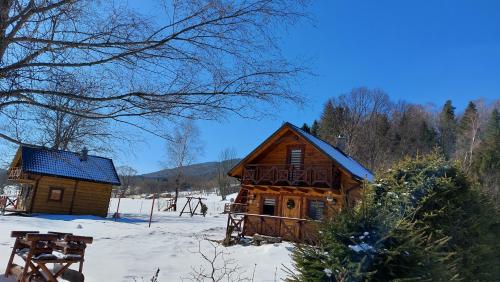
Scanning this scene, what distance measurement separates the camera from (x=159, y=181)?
255ft

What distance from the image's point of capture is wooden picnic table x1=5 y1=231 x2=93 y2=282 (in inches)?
250

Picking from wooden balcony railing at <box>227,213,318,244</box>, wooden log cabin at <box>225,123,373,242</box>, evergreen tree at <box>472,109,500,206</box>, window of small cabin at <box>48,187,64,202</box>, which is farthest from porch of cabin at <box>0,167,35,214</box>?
evergreen tree at <box>472,109,500,206</box>

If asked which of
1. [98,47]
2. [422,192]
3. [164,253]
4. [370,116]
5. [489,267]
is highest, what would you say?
[370,116]

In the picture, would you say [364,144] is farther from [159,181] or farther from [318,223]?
[159,181]

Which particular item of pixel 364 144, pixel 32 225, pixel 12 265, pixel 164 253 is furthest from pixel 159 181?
pixel 12 265

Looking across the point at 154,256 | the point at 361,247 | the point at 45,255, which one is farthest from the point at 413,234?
the point at 154,256

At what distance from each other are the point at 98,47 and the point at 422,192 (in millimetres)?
5766

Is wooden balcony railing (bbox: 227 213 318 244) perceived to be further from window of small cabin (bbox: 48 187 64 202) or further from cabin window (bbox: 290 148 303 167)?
window of small cabin (bbox: 48 187 64 202)

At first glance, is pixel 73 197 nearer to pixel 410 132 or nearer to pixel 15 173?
pixel 15 173

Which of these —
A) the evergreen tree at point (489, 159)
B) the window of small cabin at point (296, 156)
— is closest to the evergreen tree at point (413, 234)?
the window of small cabin at point (296, 156)

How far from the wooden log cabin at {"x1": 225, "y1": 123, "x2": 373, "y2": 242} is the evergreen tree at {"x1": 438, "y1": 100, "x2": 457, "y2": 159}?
34.3m

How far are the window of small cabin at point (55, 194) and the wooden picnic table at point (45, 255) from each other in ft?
73.1

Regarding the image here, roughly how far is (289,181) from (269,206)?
7.90 ft

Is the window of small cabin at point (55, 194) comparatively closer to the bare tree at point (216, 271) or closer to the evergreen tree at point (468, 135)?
the bare tree at point (216, 271)
